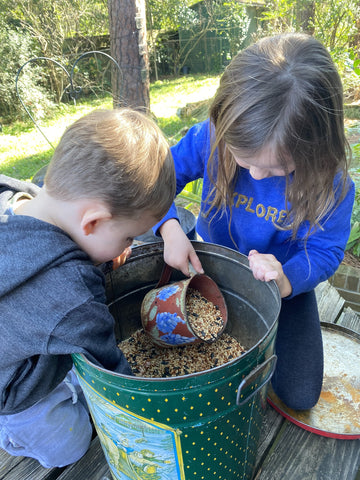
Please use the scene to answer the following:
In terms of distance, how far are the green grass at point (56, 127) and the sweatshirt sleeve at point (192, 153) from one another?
2.05 metres

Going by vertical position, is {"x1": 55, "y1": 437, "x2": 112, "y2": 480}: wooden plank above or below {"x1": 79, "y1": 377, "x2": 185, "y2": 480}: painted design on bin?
below

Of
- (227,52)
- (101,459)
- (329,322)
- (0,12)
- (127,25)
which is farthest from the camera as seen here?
(227,52)

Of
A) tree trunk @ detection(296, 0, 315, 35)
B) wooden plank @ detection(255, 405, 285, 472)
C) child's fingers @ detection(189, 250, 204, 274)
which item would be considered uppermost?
tree trunk @ detection(296, 0, 315, 35)

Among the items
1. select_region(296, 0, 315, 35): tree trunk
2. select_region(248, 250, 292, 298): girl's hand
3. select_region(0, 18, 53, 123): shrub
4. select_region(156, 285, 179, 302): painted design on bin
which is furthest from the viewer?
select_region(0, 18, 53, 123): shrub

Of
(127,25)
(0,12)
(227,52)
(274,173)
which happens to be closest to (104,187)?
(274,173)

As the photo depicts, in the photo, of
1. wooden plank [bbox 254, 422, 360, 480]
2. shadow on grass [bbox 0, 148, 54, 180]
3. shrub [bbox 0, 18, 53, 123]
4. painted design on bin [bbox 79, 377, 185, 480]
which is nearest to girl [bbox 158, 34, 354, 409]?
wooden plank [bbox 254, 422, 360, 480]

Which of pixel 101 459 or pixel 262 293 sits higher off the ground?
pixel 262 293

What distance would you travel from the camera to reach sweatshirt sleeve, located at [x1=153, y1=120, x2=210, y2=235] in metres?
1.46

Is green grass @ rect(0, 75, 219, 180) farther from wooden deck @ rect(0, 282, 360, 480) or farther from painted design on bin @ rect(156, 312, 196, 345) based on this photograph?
wooden deck @ rect(0, 282, 360, 480)

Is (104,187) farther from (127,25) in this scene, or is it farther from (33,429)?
(127,25)

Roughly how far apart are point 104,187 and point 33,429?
81cm

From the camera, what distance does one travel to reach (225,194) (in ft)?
4.59

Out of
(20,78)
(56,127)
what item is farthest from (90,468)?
(20,78)

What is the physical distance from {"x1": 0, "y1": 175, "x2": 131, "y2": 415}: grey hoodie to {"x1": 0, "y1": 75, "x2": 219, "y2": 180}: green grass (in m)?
2.77
